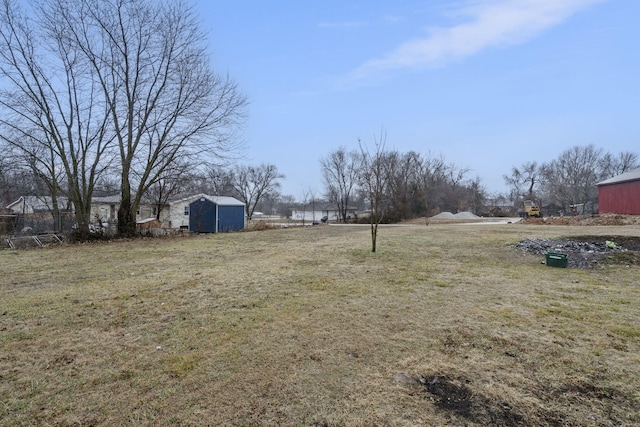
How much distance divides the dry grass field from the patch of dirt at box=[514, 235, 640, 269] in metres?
1.20

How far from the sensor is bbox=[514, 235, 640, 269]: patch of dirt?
6.89 metres

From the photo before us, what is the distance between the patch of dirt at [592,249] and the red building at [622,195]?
18.5 metres

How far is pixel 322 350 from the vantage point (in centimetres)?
290

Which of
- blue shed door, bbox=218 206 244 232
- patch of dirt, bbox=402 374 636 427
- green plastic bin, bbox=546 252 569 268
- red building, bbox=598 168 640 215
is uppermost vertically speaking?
red building, bbox=598 168 640 215

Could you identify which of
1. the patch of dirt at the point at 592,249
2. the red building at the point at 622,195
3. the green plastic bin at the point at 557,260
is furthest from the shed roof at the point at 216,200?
the red building at the point at 622,195

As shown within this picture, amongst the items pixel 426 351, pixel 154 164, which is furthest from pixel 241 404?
pixel 154 164

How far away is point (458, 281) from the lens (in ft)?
18.3

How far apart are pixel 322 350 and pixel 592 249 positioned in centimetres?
862

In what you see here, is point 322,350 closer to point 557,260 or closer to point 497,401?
point 497,401

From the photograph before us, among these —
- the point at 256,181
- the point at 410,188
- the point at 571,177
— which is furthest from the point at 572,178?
the point at 256,181

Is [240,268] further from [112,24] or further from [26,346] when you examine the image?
[112,24]

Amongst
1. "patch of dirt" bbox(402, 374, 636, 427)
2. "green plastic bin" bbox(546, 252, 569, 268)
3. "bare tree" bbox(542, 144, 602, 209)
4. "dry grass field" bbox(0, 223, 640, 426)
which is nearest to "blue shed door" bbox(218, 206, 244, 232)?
"dry grass field" bbox(0, 223, 640, 426)

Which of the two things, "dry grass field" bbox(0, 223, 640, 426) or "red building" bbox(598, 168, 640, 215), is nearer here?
"dry grass field" bbox(0, 223, 640, 426)

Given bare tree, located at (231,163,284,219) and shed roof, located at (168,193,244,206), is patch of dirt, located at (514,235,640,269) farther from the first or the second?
bare tree, located at (231,163,284,219)
